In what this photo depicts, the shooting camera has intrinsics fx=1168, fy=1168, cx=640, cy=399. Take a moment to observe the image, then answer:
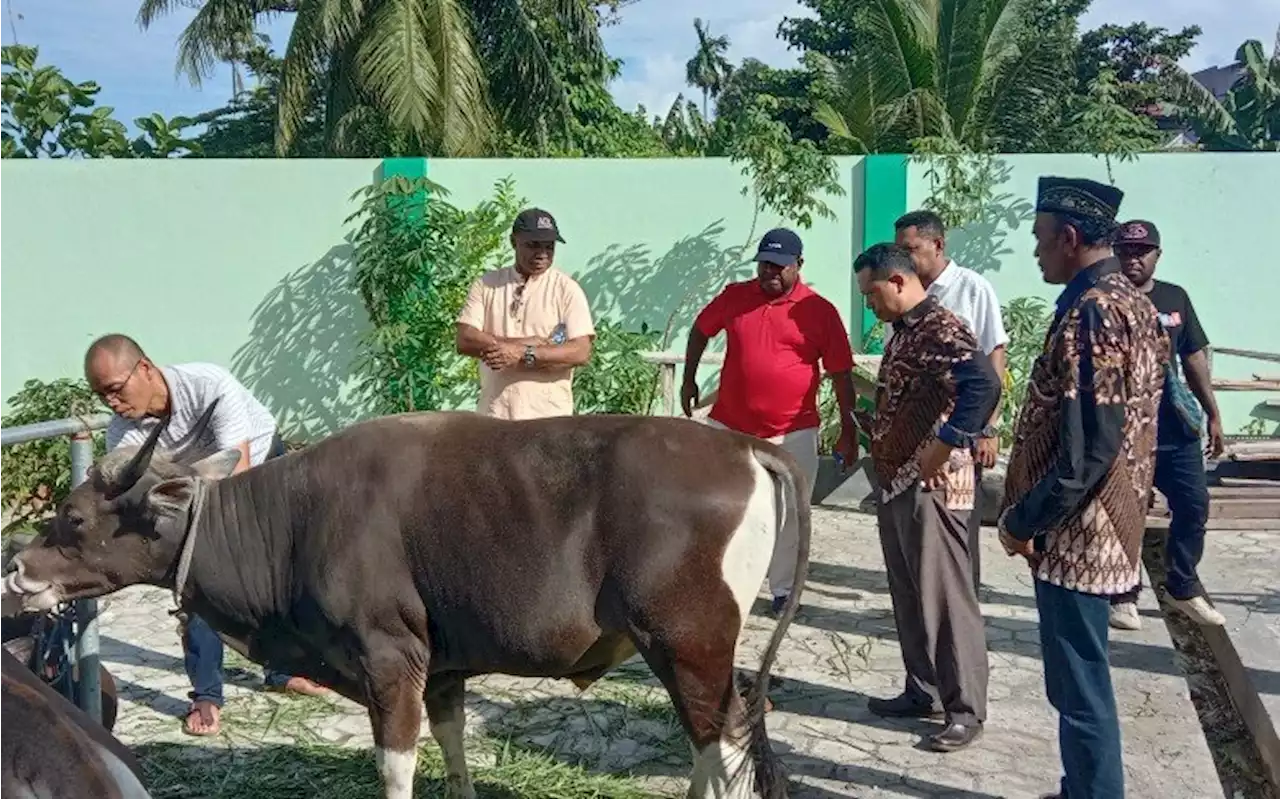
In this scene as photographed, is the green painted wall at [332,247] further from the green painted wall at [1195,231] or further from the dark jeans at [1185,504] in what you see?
the dark jeans at [1185,504]

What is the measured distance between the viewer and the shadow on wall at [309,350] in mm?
9727

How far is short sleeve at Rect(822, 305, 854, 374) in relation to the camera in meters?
5.55

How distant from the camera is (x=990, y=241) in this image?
31.7ft

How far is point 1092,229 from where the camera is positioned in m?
3.56

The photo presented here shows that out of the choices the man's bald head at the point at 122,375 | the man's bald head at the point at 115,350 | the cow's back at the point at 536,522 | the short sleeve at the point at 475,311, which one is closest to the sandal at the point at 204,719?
the man's bald head at the point at 122,375

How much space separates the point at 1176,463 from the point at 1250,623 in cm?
91

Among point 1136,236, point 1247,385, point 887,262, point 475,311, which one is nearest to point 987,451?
point 887,262

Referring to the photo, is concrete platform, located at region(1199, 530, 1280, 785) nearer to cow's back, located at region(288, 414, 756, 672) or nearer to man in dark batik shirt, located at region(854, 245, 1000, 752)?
man in dark batik shirt, located at region(854, 245, 1000, 752)

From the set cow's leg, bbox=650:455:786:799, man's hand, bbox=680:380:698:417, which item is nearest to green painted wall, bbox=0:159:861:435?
man's hand, bbox=680:380:698:417

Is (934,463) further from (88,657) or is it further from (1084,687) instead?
(88,657)

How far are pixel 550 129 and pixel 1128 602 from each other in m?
12.6

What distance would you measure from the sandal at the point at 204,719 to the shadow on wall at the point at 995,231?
6897 millimetres

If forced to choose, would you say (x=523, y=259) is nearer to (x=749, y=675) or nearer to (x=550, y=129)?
(x=749, y=675)

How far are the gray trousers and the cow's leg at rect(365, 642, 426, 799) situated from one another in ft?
6.51
